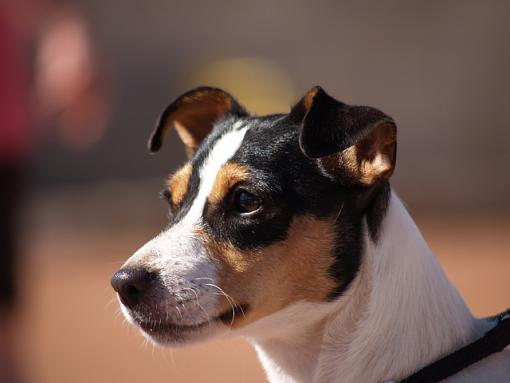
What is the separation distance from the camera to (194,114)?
4.31 m

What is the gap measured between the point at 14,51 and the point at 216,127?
2.32 meters

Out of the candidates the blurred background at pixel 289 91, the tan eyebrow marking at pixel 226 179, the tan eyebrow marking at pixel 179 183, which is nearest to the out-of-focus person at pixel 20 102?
the tan eyebrow marking at pixel 179 183

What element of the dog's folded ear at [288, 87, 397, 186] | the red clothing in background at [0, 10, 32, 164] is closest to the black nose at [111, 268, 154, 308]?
the dog's folded ear at [288, 87, 397, 186]

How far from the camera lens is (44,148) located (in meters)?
15.7

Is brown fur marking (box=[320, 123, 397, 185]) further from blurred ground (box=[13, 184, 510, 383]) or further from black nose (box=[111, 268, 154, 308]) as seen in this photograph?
blurred ground (box=[13, 184, 510, 383])

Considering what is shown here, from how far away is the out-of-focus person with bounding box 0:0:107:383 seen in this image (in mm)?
5684

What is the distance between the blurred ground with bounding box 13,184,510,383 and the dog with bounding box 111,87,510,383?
847mm

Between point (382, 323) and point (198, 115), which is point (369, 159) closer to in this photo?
point (382, 323)

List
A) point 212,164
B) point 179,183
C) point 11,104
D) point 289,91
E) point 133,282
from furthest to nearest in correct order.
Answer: point 289,91 → point 11,104 → point 179,183 → point 212,164 → point 133,282

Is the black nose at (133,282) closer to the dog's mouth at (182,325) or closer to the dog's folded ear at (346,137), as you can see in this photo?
the dog's mouth at (182,325)

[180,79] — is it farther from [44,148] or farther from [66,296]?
[66,296]

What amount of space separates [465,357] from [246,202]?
934 millimetres

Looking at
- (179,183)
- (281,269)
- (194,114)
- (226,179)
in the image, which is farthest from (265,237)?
(194,114)

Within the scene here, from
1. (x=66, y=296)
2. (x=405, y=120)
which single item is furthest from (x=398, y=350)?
(x=405, y=120)
